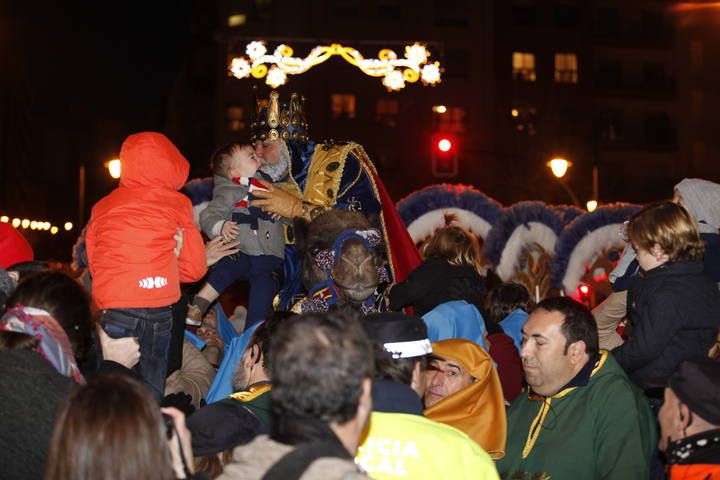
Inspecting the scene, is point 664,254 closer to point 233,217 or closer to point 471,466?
point 471,466

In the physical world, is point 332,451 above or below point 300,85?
below

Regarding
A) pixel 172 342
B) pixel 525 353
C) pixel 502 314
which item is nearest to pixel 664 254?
pixel 525 353

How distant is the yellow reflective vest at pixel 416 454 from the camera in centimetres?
394

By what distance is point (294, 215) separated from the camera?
8.43 m

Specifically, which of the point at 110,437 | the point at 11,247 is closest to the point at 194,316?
the point at 11,247

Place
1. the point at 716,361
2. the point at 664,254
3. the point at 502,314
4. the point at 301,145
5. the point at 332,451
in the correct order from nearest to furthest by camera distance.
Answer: the point at 332,451
the point at 716,361
the point at 664,254
the point at 502,314
the point at 301,145

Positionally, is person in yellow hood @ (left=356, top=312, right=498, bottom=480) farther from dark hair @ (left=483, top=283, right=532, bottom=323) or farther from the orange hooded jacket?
dark hair @ (left=483, top=283, right=532, bottom=323)

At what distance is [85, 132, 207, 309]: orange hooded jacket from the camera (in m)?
6.10

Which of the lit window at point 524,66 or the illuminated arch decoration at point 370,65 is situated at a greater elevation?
the lit window at point 524,66

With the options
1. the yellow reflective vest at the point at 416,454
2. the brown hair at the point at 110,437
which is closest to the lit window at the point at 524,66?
the yellow reflective vest at the point at 416,454

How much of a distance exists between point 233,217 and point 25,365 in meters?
4.28

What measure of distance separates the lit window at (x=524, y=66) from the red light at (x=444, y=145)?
27.3m

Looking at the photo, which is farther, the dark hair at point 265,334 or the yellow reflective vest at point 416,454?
the dark hair at point 265,334

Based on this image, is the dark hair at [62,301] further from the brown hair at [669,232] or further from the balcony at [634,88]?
the balcony at [634,88]
